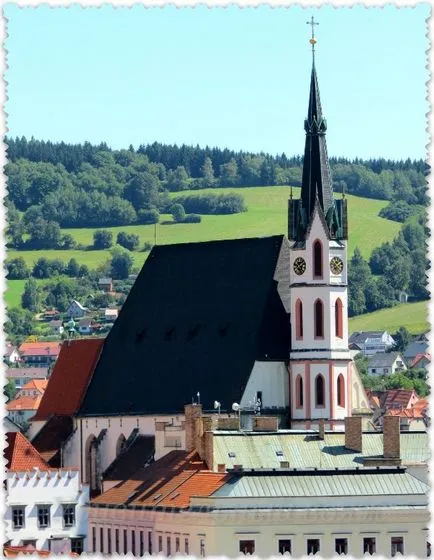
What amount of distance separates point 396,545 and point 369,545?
802 millimetres

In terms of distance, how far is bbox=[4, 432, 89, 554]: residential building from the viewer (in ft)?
356

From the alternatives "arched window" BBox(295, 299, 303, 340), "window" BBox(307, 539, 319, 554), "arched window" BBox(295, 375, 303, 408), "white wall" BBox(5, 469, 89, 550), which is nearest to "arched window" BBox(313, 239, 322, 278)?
"arched window" BBox(295, 299, 303, 340)

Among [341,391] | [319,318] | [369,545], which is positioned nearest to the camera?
[369,545]

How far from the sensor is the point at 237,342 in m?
124

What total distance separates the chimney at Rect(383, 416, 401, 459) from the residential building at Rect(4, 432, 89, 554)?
12.3m

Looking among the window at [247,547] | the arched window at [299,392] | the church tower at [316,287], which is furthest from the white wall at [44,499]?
the window at [247,547]

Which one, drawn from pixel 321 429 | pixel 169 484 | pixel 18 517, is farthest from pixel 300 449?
pixel 18 517

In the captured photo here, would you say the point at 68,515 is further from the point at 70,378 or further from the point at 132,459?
the point at 70,378

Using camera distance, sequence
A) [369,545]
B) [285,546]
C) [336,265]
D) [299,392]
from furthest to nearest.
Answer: [336,265]
[299,392]
[369,545]
[285,546]

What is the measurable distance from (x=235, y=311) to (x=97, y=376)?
10.3 meters

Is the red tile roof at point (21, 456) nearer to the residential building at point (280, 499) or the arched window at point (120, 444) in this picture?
the arched window at point (120, 444)

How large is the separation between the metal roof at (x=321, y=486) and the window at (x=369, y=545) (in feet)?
6.77

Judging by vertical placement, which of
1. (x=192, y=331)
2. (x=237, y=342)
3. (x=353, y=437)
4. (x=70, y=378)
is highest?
(x=192, y=331)

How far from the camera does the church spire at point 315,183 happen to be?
121812 millimetres
